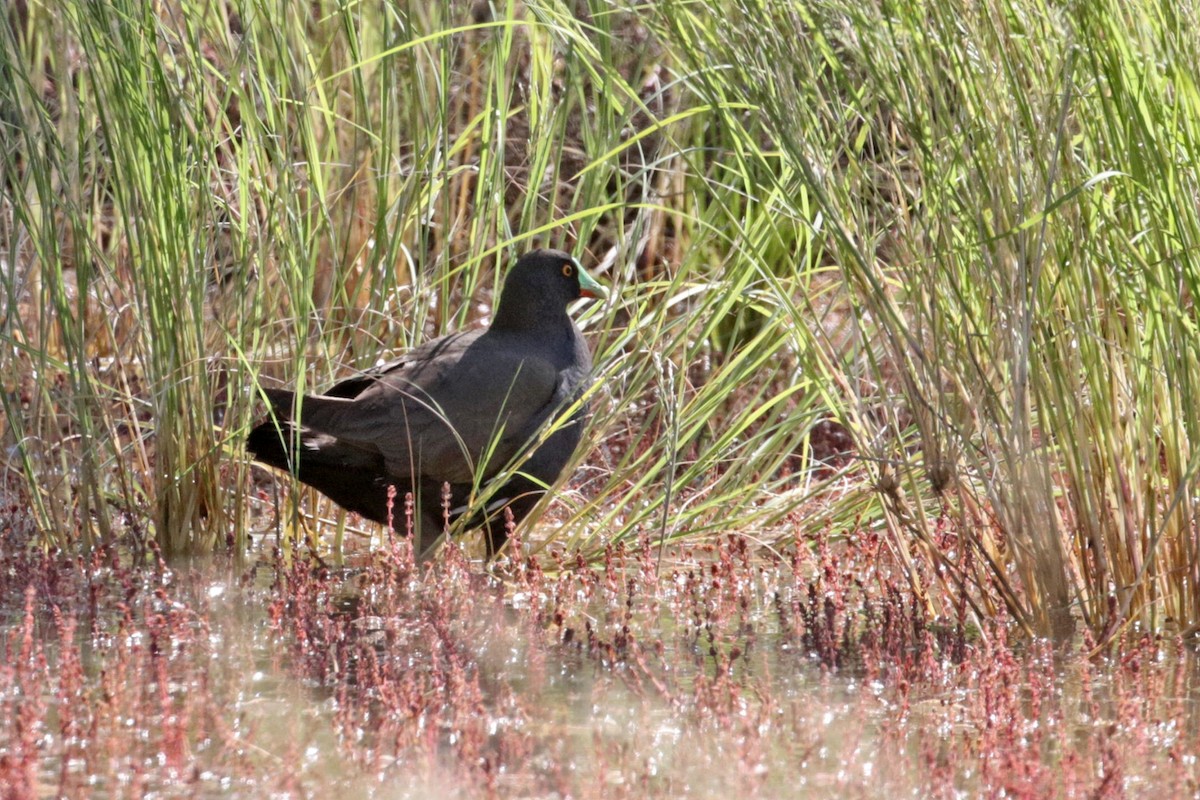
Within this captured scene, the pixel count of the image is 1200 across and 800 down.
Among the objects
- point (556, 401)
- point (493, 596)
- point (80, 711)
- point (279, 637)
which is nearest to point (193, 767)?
point (80, 711)

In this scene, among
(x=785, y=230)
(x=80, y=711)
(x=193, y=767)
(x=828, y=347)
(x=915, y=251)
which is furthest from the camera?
(x=785, y=230)

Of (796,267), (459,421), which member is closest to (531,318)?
(459,421)

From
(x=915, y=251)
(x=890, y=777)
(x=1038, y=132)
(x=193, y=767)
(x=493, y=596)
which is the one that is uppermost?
(x=1038, y=132)

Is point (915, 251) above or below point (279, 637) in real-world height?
above

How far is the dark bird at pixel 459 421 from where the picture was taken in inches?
163

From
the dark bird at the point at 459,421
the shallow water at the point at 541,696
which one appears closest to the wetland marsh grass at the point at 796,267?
the dark bird at the point at 459,421

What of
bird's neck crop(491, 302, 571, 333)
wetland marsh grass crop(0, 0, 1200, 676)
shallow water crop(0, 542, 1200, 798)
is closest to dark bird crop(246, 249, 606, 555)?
bird's neck crop(491, 302, 571, 333)

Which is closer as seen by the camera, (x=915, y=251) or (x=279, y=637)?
(x=915, y=251)

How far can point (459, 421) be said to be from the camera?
14.1ft

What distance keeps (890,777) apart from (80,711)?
1.42 metres

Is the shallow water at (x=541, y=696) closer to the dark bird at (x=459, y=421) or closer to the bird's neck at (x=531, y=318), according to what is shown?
the dark bird at (x=459, y=421)

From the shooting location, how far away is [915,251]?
3.18 metres

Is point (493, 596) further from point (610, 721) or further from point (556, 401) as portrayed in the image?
point (610, 721)

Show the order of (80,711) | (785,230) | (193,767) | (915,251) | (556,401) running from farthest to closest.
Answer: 1. (785,230)
2. (556,401)
3. (915,251)
4. (80,711)
5. (193,767)
